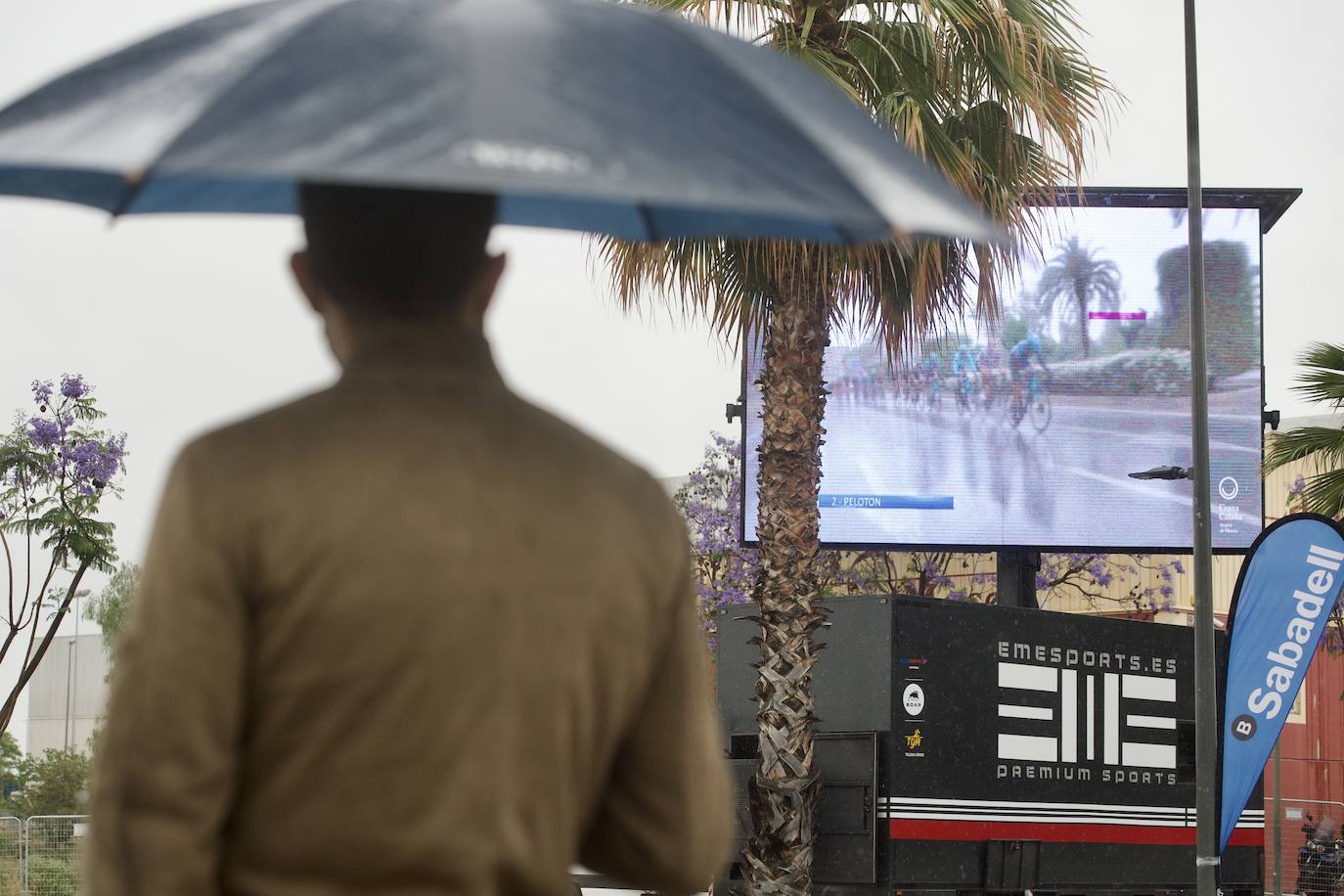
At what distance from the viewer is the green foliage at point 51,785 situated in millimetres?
32062

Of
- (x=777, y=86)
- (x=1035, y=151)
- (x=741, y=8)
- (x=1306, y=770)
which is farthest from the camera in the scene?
(x=1306, y=770)

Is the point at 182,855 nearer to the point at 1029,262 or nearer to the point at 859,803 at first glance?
the point at 859,803

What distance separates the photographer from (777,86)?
2.12 meters

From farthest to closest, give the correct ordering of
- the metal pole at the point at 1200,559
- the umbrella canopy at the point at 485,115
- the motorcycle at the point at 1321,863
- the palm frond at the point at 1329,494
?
the motorcycle at the point at 1321,863 → the palm frond at the point at 1329,494 → the metal pole at the point at 1200,559 → the umbrella canopy at the point at 485,115

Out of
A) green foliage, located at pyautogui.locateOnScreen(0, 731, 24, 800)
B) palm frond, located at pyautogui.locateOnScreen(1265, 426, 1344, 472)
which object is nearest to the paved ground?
palm frond, located at pyautogui.locateOnScreen(1265, 426, 1344, 472)

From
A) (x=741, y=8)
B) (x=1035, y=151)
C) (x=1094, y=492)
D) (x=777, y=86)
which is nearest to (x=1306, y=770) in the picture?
(x=1094, y=492)

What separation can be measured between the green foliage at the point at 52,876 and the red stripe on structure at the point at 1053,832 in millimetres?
8610

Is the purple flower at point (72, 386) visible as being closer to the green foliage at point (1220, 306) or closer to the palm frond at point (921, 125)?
the palm frond at point (921, 125)

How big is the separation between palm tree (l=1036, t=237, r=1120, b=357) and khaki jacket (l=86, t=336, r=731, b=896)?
22.0m

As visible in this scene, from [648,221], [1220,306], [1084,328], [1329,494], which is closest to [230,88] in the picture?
[648,221]

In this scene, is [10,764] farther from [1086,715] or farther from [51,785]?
[1086,715]

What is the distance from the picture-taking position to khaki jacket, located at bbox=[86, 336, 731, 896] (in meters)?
1.60

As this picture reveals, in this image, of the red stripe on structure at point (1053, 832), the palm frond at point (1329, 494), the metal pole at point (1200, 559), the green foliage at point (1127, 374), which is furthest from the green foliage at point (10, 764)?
the metal pole at point (1200, 559)

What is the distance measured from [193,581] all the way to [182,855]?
0.26 metres
